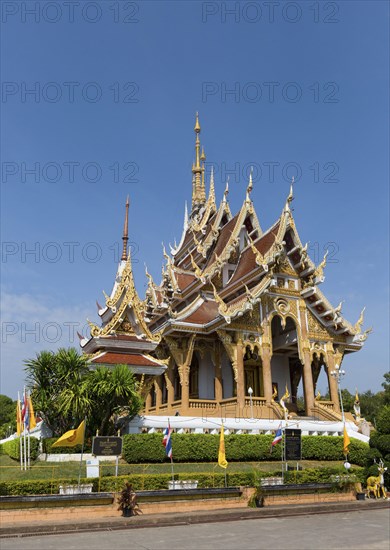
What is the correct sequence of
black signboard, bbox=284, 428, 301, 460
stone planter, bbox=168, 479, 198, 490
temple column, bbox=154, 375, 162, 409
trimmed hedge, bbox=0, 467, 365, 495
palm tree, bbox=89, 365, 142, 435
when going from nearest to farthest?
trimmed hedge, bbox=0, 467, 365, 495 < stone planter, bbox=168, 479, 198, 490 < black signboard, bbox=284, 428, 301, 460 < palm tree, bbox=89, 365, 142, 435 < temple column, bbox=154, 375, 162, 409

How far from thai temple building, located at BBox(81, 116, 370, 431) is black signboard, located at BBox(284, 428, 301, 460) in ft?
19.7

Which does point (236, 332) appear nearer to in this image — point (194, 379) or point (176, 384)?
point (194, 379)

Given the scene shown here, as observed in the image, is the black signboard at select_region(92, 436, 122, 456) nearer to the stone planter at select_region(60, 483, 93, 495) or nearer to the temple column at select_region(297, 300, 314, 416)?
the stone planter at select_region(60, 483, 93, 495)

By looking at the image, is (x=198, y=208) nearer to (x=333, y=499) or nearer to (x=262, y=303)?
(x=262, y=303)

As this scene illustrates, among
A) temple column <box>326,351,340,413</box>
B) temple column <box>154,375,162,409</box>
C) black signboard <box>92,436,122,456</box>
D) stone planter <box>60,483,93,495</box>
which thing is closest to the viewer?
stone planter <box>60,483,93,495</box>

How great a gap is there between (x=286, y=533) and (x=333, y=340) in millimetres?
18813

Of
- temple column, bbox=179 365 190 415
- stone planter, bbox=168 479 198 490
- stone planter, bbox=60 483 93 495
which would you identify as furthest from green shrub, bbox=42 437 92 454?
temple column, bbox=179 365 190 415

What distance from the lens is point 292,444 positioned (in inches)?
613

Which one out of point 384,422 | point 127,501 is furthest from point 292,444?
point 127,501

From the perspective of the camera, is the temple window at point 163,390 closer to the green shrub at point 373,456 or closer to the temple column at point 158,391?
the temple column at point 158,391

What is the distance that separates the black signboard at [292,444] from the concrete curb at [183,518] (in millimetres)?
1902

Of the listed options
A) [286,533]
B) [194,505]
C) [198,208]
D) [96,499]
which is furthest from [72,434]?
[198,208]

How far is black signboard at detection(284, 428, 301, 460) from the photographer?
1545 centimetres

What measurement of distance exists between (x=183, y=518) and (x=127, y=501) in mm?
1361
